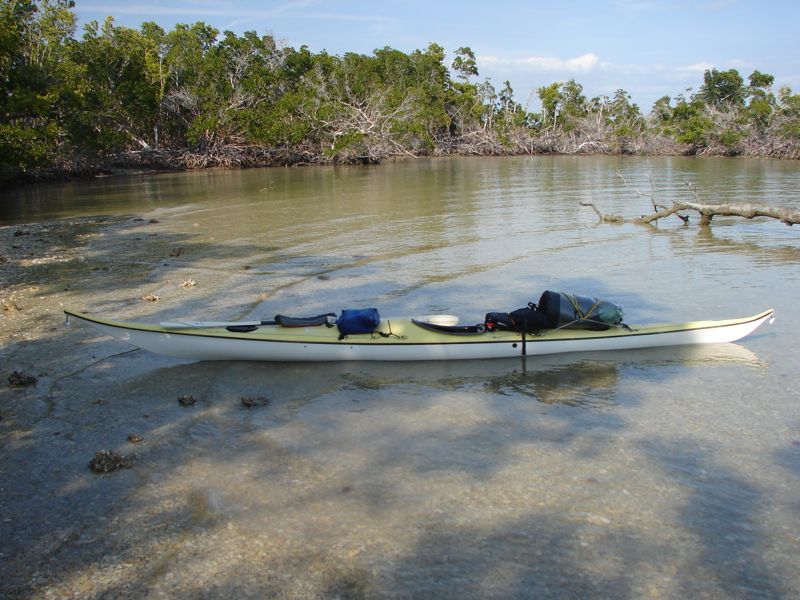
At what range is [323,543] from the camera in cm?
417

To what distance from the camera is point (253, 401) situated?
6316mm

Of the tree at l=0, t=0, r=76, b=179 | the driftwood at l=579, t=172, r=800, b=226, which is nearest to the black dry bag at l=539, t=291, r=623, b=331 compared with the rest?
the driftwood at l=579, t=172, r=800, b=226

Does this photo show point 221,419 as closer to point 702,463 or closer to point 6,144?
point 702,463

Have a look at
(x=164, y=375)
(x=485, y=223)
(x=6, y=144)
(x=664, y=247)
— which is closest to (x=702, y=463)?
(x=164, y=375)

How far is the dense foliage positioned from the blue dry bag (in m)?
18.4

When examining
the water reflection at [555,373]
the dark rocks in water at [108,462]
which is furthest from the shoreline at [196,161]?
the dark rocks in water at [108,462]

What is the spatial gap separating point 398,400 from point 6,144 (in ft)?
64.5

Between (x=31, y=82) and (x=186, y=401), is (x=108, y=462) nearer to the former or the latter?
(x=186, y=401)

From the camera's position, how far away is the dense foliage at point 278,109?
27031mm

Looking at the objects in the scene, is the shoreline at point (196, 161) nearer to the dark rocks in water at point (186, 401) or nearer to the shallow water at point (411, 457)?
the shallow water at point (411, 457)

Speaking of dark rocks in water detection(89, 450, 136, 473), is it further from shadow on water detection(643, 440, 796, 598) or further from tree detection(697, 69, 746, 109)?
tree detection(697, 69, 746, 109)

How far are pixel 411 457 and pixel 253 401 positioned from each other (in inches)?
74.5

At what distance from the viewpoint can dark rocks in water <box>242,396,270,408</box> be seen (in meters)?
6.27

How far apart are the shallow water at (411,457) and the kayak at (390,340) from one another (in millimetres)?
192
